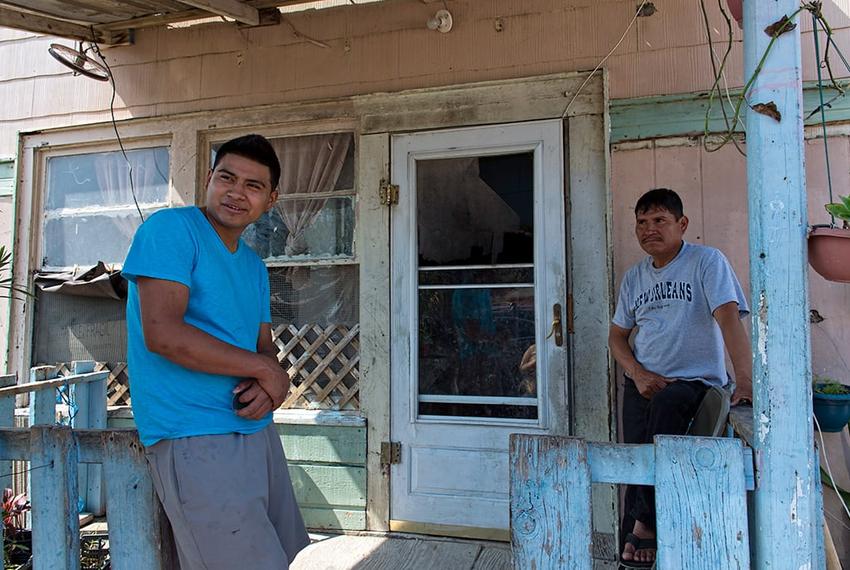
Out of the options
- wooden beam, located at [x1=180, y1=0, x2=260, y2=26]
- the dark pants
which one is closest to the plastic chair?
the dark pants

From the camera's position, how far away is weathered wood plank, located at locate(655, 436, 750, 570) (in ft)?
4.01

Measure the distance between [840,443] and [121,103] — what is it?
4.11 m

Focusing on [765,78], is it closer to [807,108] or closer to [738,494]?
[738,494]

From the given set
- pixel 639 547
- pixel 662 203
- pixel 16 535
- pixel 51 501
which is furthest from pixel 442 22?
pixel 16 535

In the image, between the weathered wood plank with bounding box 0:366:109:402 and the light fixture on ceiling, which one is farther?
the light fixture on ceiling

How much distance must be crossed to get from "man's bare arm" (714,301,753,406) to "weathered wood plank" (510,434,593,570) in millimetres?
905

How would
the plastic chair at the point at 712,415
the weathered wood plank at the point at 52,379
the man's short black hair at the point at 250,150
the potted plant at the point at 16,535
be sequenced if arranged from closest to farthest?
1. the man's short black hair at the point at 250,150
2. the plastic chair at the point at 712,415
3. the potted plant at the point at 16,535
4. the weathered wood plank at the point at 52,379

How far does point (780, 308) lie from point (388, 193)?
6.86 feet

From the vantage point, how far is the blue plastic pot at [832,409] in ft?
6.94

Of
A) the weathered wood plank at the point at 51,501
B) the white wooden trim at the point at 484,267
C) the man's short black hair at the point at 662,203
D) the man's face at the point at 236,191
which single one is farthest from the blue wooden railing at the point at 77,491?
the man's short black hair at the point at 662,203

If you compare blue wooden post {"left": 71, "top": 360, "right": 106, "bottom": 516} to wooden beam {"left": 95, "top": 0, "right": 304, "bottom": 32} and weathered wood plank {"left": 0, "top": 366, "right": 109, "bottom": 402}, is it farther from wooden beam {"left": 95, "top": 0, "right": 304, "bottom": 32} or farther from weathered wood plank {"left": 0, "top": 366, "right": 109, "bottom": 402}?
wooden beam {"left": 95, "top": 0, "right": 304, "bottom": 32}

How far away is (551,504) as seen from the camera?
128 cm

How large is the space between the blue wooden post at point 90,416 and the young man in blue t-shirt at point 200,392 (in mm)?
2118

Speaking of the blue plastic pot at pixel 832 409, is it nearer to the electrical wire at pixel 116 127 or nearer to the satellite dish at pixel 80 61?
the electrical wire at pixel 116 127
